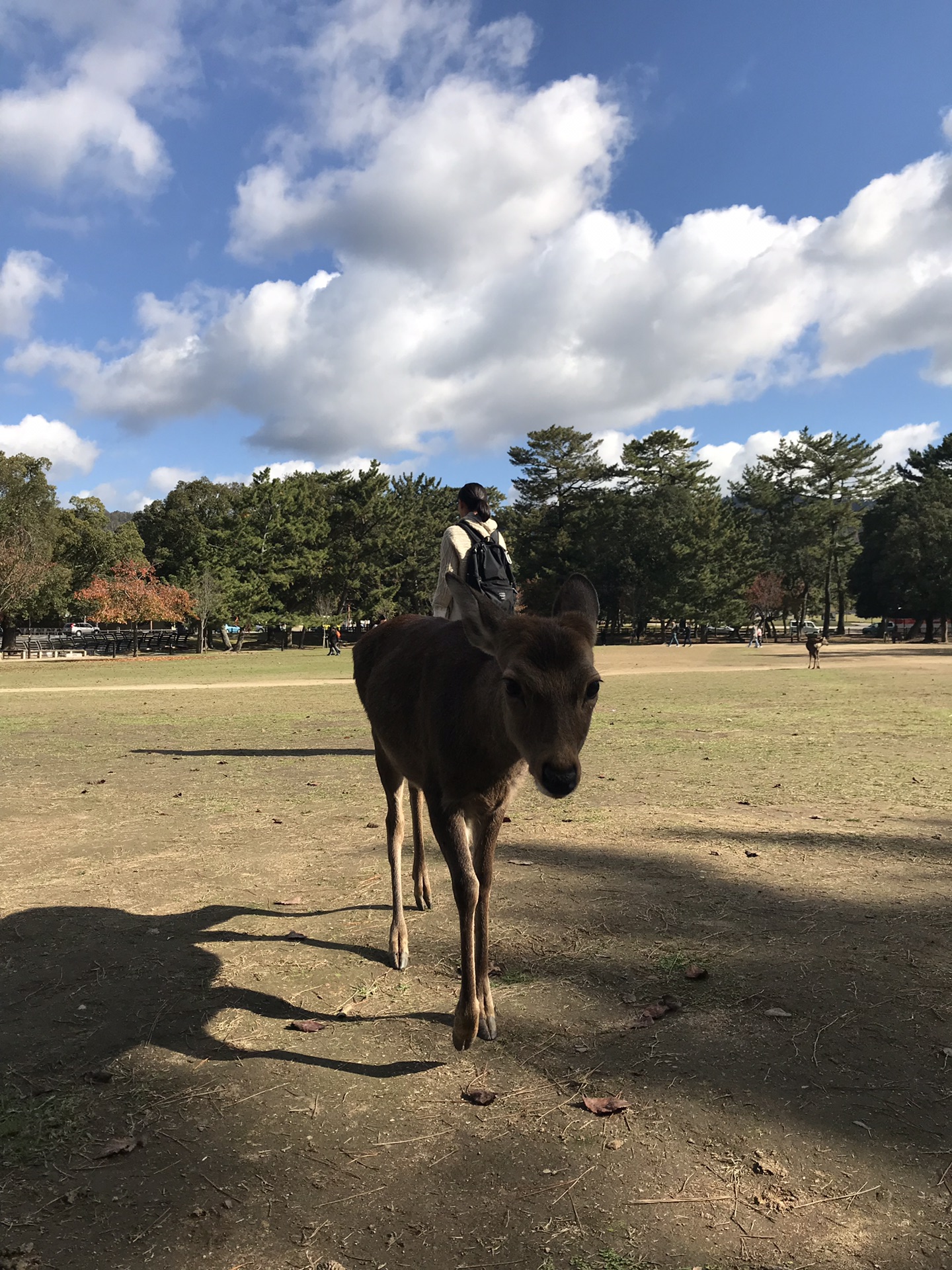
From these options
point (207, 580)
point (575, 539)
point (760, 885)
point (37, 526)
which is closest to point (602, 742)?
point (760, 885)

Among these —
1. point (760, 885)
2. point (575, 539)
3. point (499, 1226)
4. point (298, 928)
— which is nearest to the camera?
point (499, 1226)

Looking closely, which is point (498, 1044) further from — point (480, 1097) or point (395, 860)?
point (395, 860)

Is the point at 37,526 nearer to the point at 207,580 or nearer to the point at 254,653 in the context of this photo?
the point at 207,580

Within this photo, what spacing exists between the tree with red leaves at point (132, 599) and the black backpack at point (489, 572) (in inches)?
1761

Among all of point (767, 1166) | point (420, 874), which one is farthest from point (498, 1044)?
point (420, 874)

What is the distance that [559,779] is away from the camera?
278 cm

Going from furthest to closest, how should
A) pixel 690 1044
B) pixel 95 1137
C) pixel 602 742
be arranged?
pixel 602 742 < pixel 690 1044 < pixel 95 1137

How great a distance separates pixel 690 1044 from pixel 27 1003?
3.13m

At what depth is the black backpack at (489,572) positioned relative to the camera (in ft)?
16.2

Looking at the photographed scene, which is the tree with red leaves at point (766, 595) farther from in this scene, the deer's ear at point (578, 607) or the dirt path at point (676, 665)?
the deer's ear at point (578, 607)

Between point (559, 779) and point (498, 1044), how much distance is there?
4.55 ft

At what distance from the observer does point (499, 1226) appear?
7.57ft

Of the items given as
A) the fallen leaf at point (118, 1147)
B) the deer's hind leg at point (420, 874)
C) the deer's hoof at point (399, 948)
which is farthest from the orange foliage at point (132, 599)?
the fallen leaf at point (118, 1147)

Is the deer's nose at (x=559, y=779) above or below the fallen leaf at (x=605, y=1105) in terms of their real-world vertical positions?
above
